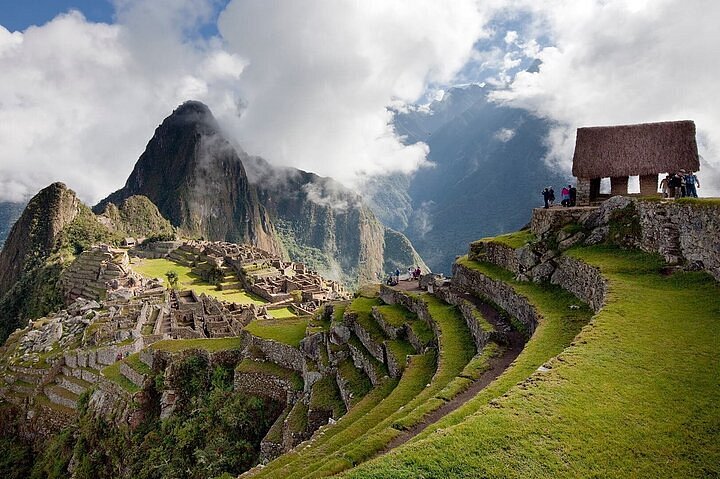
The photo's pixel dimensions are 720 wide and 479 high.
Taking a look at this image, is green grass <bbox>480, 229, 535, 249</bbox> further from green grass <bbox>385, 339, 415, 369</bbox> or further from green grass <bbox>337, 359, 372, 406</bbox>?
green grass <bbox>337, 359, 372, 406</bbox>

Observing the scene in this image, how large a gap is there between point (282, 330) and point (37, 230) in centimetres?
10025

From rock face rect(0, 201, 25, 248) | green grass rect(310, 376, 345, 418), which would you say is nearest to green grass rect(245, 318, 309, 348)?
green grass rect(310, 376, 345, 418)

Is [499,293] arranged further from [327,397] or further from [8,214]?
[8,214]

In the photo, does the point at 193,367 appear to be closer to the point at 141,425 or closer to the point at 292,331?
the point at 141,425

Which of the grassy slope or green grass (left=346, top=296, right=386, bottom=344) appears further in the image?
green grass (left=346, top=296, right=386, bottom=344)

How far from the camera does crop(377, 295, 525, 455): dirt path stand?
773cm

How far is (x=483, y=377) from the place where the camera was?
1066 cm

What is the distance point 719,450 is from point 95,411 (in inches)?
905

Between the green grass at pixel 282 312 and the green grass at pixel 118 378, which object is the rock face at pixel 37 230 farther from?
the green grass at pixel 118 378

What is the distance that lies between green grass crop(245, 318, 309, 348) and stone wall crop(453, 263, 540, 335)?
743 cm

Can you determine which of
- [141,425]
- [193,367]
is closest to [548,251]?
[193,367]

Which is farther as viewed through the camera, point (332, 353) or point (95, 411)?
point (95, 411)

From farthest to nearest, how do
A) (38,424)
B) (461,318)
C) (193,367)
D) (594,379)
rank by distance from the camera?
(38,424)
(193,367)
(461,318)
(594,379)

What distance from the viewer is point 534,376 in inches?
284
